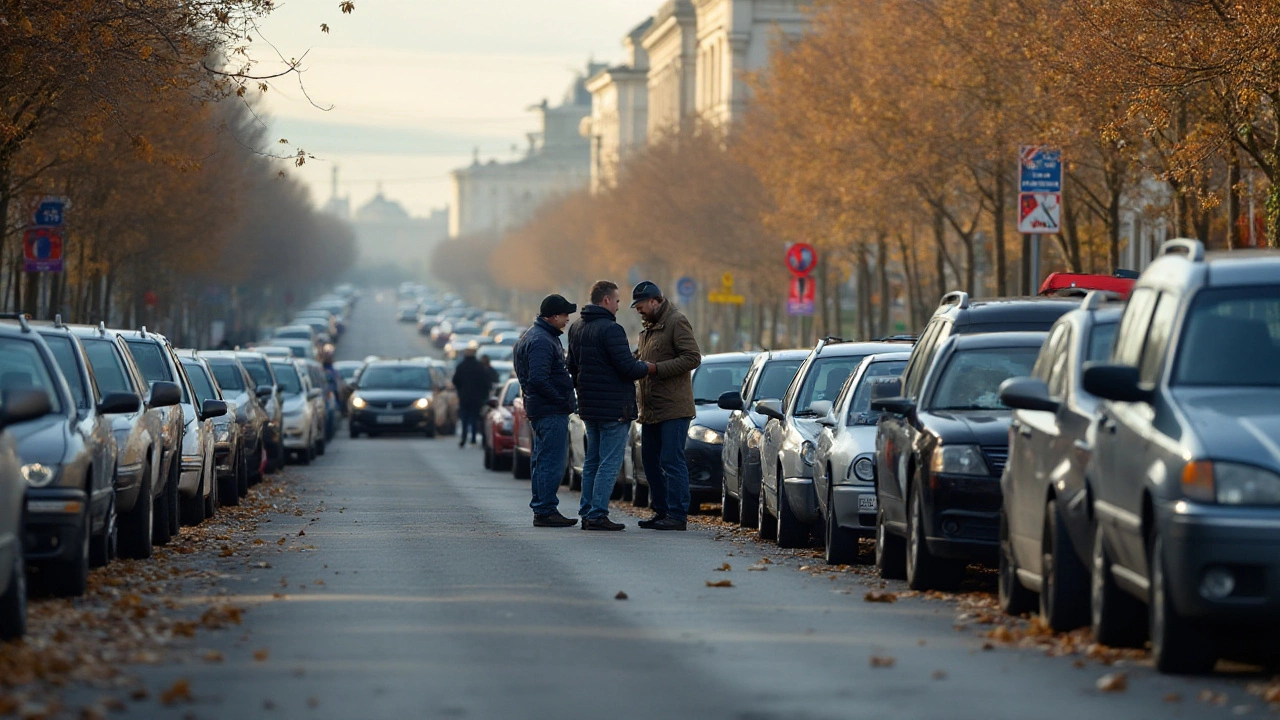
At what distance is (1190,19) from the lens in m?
21.0

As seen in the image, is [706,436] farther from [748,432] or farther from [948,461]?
[948,461]

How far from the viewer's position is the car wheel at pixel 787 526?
16391 millimetres

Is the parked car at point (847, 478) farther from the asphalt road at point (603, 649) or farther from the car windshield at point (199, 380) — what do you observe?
the car windshield at point (199, 380)

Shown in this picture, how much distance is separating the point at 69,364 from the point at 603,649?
17.7 ft

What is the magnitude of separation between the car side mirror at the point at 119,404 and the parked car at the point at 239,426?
825cm

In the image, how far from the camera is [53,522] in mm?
11273

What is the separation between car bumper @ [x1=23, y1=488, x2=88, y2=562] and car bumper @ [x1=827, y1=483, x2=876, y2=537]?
5.17 metres

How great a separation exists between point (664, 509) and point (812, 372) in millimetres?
1554

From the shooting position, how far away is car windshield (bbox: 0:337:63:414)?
1223cm

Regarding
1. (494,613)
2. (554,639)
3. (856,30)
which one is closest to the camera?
(554,639)

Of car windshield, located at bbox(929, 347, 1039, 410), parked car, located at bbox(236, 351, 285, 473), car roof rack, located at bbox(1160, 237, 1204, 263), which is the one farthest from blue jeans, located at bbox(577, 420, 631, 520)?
parked car, located at bbox(236, 351, 285, 473)

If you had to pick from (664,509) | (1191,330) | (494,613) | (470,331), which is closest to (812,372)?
(664,509)

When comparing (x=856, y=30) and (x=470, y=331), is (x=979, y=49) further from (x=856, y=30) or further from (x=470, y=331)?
(x=470, y=331)

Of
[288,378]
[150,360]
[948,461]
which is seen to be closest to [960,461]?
[948,461]
